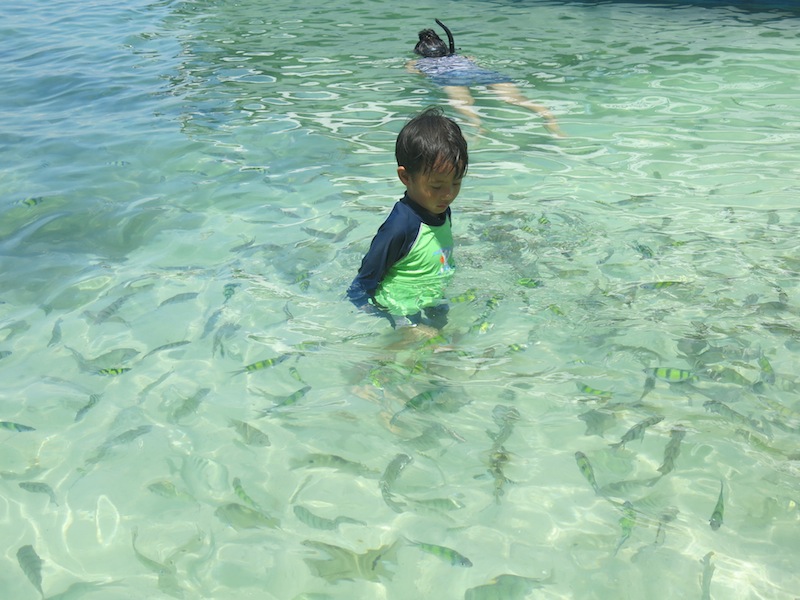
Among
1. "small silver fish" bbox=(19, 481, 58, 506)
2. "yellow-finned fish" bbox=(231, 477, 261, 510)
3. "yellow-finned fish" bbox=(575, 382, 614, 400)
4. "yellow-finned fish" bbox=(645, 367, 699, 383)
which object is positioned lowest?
"yellow-finned fish" bbox=(231, 477, 261, 510)

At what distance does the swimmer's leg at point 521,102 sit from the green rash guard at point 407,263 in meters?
4.64

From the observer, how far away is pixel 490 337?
482 cm

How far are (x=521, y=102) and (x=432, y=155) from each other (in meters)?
6.19

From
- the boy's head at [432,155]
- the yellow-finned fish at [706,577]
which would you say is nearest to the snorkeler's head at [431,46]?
the boy's head at [432,155]

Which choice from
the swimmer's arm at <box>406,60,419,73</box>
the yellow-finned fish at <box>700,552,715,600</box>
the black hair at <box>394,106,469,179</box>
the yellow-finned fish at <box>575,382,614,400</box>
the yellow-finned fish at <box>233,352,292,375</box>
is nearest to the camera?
the yellow-finned fish at <box>700,552,715,600</box>

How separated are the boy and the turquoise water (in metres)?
0.25

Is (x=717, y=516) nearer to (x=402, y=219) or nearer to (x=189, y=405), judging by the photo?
(x=402, y=219)

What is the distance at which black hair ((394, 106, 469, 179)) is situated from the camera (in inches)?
157

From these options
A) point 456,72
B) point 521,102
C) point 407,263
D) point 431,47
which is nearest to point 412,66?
point 431,47

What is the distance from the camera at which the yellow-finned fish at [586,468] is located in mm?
3594

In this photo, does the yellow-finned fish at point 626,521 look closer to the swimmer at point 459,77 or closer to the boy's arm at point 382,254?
the boy's arm at point 382,254

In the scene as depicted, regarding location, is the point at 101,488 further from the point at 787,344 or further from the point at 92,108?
the point at 92,108

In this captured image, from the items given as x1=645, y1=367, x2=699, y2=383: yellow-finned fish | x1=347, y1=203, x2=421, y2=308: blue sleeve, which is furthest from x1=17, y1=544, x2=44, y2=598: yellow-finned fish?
x1=645, y1=367, x2=699, y2=383: yellow-finned fish

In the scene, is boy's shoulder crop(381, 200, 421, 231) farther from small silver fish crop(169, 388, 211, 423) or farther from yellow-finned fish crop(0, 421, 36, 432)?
yellow-finned fish crop(0, 421, 36, 432)
